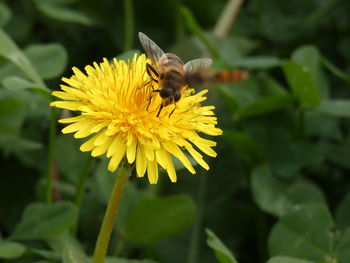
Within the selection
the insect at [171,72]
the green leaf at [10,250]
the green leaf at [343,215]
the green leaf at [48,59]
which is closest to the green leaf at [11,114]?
the green leaf at [48,59]

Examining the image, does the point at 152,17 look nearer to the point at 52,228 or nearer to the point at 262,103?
the point at 262,103

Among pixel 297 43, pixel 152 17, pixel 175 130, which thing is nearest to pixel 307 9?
pixel 297 43

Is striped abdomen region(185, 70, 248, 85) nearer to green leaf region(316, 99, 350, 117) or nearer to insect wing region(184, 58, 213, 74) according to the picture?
insect wing region(184, 58, 213, 74)

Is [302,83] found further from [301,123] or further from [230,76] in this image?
[230,76]

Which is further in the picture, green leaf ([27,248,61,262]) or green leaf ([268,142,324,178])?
green leaf ([268,142,324,178])

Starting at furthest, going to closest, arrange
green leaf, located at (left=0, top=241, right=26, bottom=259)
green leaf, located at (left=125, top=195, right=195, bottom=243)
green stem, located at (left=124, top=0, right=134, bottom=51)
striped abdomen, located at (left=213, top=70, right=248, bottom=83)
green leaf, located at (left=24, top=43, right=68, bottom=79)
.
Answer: green stem, located at (left=124, top=0, right=134, bottom=51) < green leaf, located at (left=24, top=43, right=68, bottom=79) < green leaf, located at (left=125, top=195, right=195, bottom=243) < green leaf, located at (left=0, top=241, right=26, bottom=259) < striped abdomen, located at (left=213, top=70, right=248, bottom=83)

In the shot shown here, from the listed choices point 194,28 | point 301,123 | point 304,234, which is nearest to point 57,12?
point 194,28

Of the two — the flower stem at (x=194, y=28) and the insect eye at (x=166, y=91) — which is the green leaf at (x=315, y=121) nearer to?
the flower stem at (x=194, y=28)

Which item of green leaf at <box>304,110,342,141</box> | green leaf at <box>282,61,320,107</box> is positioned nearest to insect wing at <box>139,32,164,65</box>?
green leaf at <box>282,61,320,107</box>
